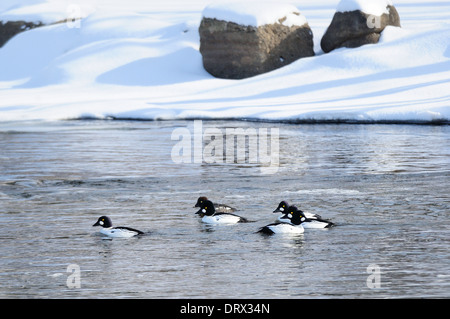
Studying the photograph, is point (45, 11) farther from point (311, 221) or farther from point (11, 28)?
point (311, 221)

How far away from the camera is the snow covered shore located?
95.6ft

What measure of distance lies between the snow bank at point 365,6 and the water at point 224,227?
11.7 m

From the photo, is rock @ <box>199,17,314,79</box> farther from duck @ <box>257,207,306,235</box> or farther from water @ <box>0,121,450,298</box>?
duck @ <box>257,207,306,235</box>

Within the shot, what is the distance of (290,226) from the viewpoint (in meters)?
12.8

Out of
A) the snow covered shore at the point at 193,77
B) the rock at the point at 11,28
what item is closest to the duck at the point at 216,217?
the snow covered shore at the point at 193,77

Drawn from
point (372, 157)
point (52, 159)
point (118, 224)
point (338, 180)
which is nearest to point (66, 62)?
point (52, 159)

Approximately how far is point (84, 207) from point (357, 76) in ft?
64.1

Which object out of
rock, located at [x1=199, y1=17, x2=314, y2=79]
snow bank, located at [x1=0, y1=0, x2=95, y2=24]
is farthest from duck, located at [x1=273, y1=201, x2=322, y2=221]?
snow bank, located at [x1=0, y1=0, x2=95, y2=24]

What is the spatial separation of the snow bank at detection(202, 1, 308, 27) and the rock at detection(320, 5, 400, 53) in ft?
5.09

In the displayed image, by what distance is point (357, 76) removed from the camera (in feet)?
108

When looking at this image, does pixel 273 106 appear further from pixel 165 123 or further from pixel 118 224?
pixel 118 224

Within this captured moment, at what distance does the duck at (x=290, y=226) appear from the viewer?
1280 centimetres

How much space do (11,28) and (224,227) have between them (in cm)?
3680

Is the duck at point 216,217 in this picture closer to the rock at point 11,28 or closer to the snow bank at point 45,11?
the snow bank at point 45,11
